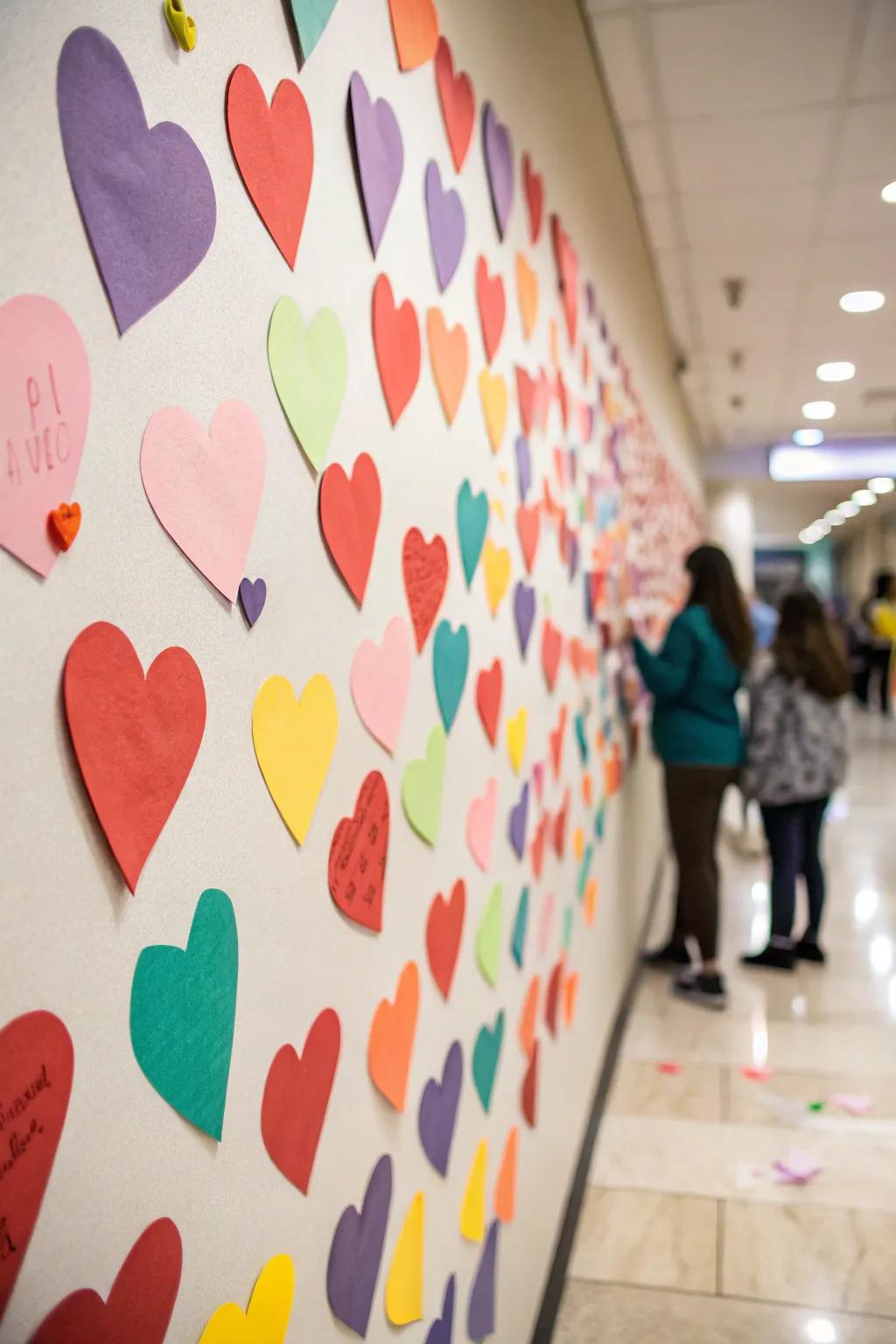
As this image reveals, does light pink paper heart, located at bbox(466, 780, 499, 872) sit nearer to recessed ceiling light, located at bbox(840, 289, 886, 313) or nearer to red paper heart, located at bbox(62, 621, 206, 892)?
red paper heart, located at bbox(62, 621, 206, 892)

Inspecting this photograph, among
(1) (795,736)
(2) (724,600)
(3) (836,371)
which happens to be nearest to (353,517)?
(2) (724,600)

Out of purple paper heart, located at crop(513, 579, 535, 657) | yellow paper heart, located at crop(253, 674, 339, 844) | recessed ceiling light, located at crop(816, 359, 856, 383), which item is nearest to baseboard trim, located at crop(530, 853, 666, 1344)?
purple paper heart, located at crop(513, 579, 535, 657)

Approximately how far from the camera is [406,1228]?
118cm

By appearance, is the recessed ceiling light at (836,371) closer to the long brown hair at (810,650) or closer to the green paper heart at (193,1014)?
the long brown hair at (810,650)

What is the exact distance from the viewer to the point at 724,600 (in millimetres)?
3373

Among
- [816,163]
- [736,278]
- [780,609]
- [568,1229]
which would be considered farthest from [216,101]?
[736,278]

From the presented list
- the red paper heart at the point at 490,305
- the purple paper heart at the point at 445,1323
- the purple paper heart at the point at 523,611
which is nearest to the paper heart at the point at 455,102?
the red paper heart at the point at 490,305

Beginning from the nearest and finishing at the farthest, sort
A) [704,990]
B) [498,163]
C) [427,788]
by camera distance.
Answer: [427,788] < [498,163] < [704,990]

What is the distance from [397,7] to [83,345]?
2.59 feet

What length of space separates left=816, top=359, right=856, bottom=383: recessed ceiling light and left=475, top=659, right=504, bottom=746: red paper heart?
4.88 metres

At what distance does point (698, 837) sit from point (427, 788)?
2.50 m

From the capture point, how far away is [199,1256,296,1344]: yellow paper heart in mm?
759

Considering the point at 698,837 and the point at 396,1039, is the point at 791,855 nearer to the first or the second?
the point at 698,837

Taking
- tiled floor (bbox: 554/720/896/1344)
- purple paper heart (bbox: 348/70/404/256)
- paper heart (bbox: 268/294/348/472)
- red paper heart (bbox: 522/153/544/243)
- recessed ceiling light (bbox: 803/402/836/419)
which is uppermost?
recessed ceiling light (bbox: 803/402/836/419)
